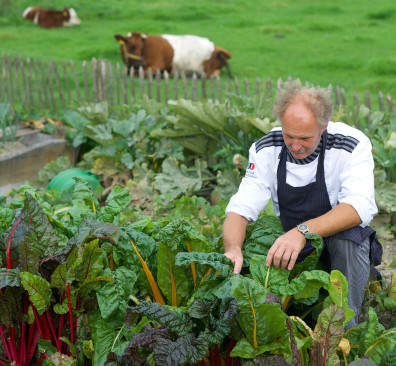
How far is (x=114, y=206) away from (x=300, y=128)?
96cm

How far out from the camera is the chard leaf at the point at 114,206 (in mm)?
2832

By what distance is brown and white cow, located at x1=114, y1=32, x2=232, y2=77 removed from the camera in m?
11.9

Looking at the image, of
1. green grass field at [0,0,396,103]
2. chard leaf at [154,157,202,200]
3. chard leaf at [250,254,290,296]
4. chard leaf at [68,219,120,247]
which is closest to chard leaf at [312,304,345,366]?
chard leaf at [250,254,290,296]

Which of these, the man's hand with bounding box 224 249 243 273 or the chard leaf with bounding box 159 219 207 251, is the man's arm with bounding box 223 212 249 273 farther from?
the chard leaf with bounding box 159 219 207 251

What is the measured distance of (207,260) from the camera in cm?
253

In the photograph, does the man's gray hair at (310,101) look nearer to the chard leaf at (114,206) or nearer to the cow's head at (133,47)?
the chard leaf at (114,206)

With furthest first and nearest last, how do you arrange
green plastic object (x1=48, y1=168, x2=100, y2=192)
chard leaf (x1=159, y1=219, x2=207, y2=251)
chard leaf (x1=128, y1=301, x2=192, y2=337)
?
1. green plastic object (x1=48, y1=168, x2=100, y2=192)
2. chard leaf (x1=159, y1=219, x2=207, y2=251)
3. chard leaf (x1=128, y1=301, x2=192, y2=337)

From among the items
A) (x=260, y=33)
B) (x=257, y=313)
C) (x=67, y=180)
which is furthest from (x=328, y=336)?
(x=260, y=33)

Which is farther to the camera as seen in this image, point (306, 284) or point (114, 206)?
point (114, 206)

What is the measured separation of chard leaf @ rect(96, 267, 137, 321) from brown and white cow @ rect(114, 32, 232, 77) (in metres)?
9.55

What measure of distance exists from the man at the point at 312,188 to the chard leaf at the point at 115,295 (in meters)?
0.49

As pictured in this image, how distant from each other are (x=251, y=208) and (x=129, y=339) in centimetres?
91

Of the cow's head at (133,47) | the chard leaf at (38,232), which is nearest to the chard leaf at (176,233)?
the chard leaf at (38,232)

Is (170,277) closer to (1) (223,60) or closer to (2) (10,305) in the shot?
(2) (10,305)
